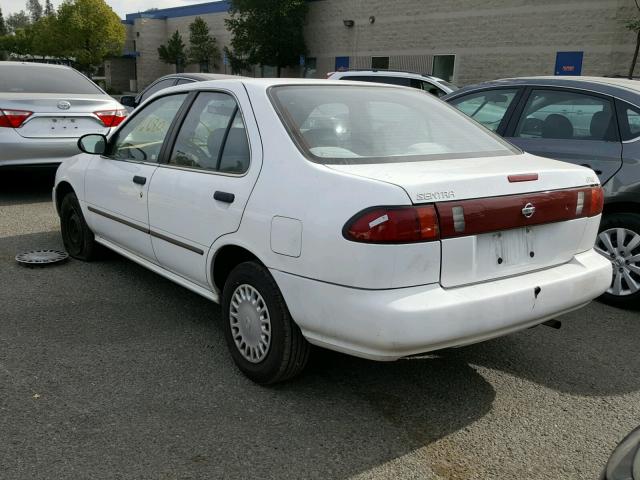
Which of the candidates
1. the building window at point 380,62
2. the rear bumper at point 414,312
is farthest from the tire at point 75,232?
the building window at point 380,62

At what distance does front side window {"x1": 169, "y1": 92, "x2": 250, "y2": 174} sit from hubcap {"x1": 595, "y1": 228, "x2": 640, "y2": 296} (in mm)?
2892

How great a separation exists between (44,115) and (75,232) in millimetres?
2778

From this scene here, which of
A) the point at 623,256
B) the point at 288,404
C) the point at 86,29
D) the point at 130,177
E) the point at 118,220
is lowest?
the point at 288,404

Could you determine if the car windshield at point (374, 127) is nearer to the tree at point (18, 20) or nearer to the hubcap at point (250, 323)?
the hubcap at point (250, 323)

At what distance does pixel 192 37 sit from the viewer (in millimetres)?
44500

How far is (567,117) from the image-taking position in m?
4.95

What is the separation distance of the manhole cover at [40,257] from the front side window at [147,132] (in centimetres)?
127

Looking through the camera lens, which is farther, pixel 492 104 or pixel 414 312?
pixel 492 104

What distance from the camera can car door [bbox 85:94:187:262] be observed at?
411cm

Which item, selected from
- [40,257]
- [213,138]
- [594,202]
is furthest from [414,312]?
[40,257]

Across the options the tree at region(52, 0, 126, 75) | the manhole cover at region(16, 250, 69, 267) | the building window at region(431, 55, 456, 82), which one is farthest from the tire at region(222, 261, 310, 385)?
the tree at region(52, 0, 126, 75)

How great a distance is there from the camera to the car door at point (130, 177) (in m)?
4.11

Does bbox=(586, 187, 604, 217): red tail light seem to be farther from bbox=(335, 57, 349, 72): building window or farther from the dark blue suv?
bbox=(335, 57, 349, 72): building window

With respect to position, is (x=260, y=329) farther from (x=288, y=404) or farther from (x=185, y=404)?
(x=185, y=404)
